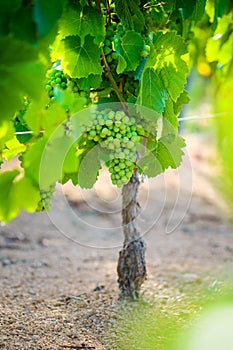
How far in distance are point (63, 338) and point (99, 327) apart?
182mm

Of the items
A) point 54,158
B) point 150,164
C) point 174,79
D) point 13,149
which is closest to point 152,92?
point 174,79

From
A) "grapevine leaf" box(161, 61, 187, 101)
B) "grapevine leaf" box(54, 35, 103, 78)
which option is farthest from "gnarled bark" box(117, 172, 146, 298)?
"grapevine leaf" box(54, 35, 103, 78)

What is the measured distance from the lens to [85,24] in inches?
65.1

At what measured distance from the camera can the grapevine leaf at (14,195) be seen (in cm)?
121

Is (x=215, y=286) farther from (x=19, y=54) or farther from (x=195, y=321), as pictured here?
(x=19, y=54)

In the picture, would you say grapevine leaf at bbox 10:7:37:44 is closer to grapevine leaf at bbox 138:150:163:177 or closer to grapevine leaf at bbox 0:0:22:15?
grapevine leaf at bbox 0:0:22:15

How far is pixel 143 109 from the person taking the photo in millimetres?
1687

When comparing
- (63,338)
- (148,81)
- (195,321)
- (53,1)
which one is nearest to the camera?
(53,1)

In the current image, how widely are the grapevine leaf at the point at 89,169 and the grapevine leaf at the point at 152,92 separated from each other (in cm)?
23

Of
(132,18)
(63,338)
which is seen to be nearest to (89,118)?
(132,18)

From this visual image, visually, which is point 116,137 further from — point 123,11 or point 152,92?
point 123,11

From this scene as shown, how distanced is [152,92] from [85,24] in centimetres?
28

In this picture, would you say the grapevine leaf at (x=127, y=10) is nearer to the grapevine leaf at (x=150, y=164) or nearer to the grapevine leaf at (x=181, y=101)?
the grapevine leaf at (x=181, y=101)

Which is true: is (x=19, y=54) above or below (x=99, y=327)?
above
